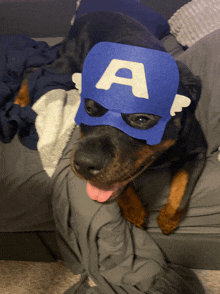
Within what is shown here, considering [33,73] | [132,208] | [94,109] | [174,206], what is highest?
[94,109]

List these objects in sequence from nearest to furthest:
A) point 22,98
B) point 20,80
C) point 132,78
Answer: point 132,78, point 22,98, point 20,80

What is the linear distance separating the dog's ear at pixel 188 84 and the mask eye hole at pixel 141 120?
0.12 metres

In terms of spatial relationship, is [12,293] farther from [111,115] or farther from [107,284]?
[111,115]

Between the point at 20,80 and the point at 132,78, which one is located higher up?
the point at 132,78

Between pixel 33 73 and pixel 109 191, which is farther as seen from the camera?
pixel 33 73

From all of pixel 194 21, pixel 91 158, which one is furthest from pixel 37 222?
pixel 194 21

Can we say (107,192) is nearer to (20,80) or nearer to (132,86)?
(132,86)

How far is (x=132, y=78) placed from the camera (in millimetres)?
569

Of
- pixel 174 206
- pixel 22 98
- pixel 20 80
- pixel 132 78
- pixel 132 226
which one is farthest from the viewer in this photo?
pixel 20 80

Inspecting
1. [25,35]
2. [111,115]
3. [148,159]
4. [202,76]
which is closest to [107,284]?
[148,159]

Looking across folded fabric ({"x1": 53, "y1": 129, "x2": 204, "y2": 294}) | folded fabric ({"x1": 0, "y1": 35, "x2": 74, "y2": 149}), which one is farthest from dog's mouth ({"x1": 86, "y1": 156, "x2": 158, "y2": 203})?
folded fabric ({"x1": 0, "y1": 35, "x2": 74, "y2": 149})

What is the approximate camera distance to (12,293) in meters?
1.05

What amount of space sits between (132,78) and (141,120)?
14 cm

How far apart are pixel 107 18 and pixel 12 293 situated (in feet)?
4.61
